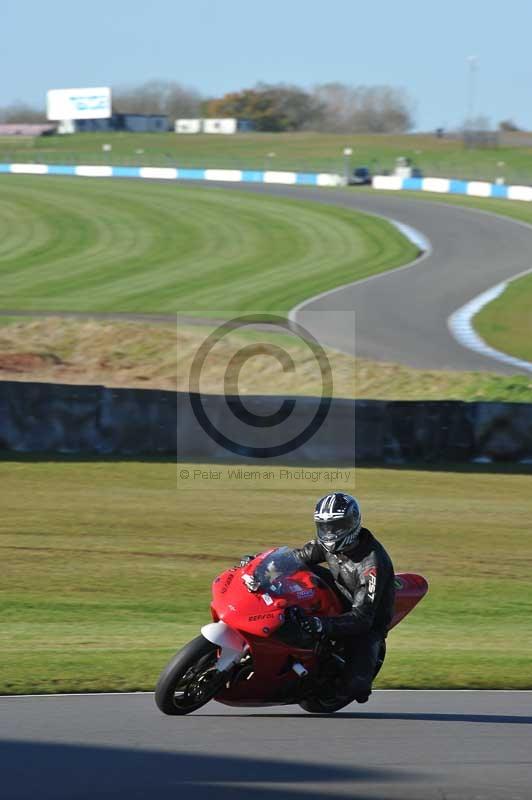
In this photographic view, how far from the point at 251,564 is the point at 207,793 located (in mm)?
1602

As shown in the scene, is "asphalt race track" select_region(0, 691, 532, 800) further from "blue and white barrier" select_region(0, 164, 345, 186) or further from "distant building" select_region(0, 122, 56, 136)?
"distant building" select_region(0, 122, 56, 136)

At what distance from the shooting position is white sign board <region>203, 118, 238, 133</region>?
5974 inches

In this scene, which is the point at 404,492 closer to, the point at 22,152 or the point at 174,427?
the point at 174,427

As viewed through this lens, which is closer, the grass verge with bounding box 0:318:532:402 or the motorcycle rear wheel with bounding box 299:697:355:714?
the motorcycle rear wheel with bounding box 299:697:355:714

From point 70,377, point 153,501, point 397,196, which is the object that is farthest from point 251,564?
point 397,196

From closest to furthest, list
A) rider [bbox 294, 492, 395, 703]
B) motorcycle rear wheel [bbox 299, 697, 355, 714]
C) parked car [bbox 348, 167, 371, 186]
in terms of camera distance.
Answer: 1. rider [bbox 294, 492, 395, 703]
2. motorcycle rear wheel [bbox 299, 697, 355, 714]
3. parked car [bbox 348, 167, 371, 186]

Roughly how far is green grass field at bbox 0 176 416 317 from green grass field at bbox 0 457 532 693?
1646cm

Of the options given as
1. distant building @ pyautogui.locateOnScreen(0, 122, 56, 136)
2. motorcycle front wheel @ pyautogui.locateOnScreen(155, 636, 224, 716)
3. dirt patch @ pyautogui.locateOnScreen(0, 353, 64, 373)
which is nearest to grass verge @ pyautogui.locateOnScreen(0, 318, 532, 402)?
dirt patch @ pyautogui.locateOnScreen(0, 353, 64, 373)

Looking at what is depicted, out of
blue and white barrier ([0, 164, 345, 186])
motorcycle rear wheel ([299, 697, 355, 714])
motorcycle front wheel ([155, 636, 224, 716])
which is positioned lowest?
motorcycle rear wheel ([299, 697, 355, 714])

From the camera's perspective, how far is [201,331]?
2642 cm

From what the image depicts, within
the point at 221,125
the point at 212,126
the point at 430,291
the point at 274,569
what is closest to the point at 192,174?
the point at 430,291

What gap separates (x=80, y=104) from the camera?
144m

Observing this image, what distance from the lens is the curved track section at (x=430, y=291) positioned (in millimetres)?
27969

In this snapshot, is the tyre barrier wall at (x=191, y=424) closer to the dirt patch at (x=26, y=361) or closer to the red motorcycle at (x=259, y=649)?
the dirt patch at (x=26, y=361)
